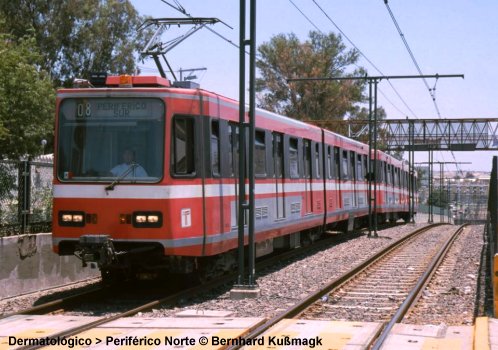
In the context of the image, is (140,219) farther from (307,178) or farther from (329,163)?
(329,163)

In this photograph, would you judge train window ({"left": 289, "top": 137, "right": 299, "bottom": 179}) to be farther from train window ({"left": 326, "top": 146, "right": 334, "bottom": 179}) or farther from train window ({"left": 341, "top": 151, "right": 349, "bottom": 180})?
train window ({"left": 341, "top": 151, "right": 349, "bottom": 180})

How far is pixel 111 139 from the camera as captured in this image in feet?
38.4

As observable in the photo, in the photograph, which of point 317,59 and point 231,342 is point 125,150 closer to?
point 231,342

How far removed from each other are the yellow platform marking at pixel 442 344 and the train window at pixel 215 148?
4.86 metres

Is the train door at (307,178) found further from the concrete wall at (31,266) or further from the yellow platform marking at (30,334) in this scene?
the yellow platform marking at (30,334)

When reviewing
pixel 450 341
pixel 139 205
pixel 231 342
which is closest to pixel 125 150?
pixel 139 205

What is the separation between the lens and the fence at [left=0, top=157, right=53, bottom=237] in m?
13.8

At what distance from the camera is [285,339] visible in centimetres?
868

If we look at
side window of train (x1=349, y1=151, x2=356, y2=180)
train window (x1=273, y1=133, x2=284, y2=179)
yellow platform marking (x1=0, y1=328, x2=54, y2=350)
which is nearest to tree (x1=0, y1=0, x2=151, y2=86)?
side window of train (x1=349, y1=151, x2=356, y2=180)

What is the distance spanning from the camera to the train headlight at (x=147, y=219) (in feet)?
37.4

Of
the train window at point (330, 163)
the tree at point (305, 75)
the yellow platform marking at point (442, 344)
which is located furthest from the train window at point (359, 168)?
the tree at point (305, 75)

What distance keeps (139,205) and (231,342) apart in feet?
11.8

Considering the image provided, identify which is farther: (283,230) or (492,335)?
(283,230)

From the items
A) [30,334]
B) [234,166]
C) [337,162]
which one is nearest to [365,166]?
[337,162]
